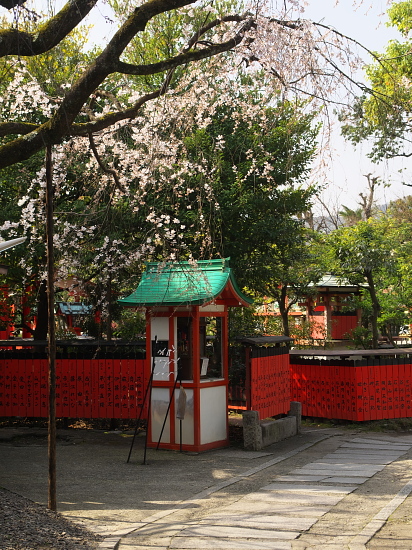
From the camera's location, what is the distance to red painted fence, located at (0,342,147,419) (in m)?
12.2

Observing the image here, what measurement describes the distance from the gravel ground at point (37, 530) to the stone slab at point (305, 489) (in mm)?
2667

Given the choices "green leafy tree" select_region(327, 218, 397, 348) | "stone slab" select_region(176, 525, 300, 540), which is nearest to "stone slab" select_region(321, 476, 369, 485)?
"stone slab" select_region(176, 525, 300, 540)

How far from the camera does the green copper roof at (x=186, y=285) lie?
9.93 metres

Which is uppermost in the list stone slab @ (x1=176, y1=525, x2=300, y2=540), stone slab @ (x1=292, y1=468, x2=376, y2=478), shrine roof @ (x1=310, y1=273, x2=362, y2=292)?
shrine roof @ (x1=310, y1=273, x2=362, y2=292)

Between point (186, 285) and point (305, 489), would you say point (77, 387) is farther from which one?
point (305, 489)

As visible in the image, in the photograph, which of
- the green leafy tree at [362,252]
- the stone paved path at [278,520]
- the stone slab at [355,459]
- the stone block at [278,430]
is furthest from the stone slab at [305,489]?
the green leafy tree at [362,252]

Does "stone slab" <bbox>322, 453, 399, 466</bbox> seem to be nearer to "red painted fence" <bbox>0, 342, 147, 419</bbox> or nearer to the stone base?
the stone base

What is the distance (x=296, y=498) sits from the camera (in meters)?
7.13

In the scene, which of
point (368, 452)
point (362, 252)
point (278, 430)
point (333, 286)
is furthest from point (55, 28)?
point (333, 286)

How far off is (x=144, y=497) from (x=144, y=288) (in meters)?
4.12

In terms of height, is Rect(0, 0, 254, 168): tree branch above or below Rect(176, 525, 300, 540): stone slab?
above

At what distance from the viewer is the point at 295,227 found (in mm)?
15969

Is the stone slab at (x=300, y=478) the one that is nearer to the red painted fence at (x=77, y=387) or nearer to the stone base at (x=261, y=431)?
the stone base at (x=261, y=431)

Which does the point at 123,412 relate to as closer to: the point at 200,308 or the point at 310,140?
the point at 200,308
